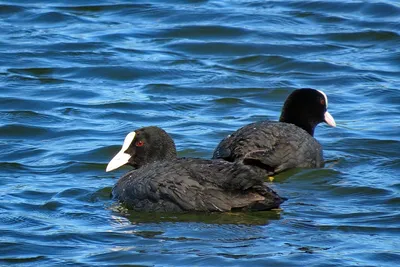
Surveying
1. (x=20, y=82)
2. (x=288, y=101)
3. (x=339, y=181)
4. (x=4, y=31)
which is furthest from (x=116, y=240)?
(x=4, y=31)

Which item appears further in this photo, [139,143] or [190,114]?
[190,114]

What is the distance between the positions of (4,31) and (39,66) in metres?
2.01

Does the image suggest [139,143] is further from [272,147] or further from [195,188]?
[272,147]

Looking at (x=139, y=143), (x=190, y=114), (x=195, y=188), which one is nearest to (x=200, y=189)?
(x=195, y=188)

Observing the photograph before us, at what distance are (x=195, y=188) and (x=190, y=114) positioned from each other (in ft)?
14.0

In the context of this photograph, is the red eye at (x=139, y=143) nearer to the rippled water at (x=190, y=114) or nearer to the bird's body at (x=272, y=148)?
the rippled water at (x=190, y=114)

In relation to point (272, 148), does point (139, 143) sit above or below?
above

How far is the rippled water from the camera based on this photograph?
28.6 feet

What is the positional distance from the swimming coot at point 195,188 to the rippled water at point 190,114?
0.12 m

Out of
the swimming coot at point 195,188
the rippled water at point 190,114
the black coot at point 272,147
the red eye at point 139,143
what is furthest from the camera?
the black coot at point 272,147

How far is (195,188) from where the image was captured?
931 centimetres

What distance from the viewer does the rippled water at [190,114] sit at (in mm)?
8719

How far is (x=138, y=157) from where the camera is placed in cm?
1046

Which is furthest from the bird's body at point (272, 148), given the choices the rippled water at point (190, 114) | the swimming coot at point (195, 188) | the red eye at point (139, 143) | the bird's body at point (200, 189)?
the bird's body at point (200, 189)
